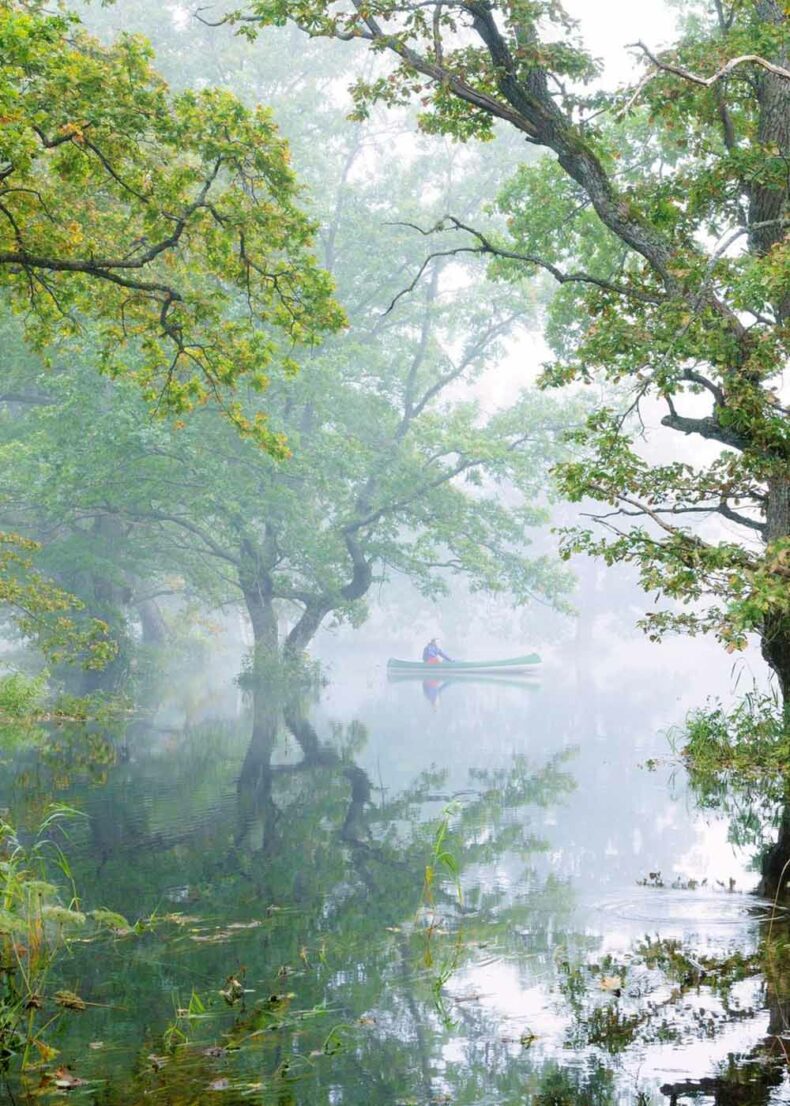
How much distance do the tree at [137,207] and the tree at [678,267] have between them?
1662 mm

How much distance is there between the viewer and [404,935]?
7941 mm

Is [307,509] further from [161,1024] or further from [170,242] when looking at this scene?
[161,1024]

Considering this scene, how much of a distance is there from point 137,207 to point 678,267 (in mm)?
5481

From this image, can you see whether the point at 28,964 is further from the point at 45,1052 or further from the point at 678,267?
the point at 678,267

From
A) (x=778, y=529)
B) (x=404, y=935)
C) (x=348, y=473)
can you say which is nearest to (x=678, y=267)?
(x=778, y=529)

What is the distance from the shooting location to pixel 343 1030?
5.86 m

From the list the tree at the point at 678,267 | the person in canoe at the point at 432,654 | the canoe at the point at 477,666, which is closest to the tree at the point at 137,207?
the tree at the point at 678,267

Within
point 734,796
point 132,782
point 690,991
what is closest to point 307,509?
point 132,782

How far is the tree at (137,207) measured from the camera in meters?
10.3

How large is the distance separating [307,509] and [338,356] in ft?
14.2

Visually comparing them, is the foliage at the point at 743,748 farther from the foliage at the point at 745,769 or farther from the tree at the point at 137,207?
the tree at the point at 137,207

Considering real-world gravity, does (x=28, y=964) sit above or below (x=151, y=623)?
below

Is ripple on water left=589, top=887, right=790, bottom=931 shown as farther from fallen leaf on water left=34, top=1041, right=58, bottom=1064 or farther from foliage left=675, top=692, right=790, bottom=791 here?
fallen leaf on water left=34, top=1041, right=58, bottom=1064

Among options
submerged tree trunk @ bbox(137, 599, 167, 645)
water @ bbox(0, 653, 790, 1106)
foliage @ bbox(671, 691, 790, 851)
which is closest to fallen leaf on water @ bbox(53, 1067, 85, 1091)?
water @ bbox(0, 653, 790, 1106)
